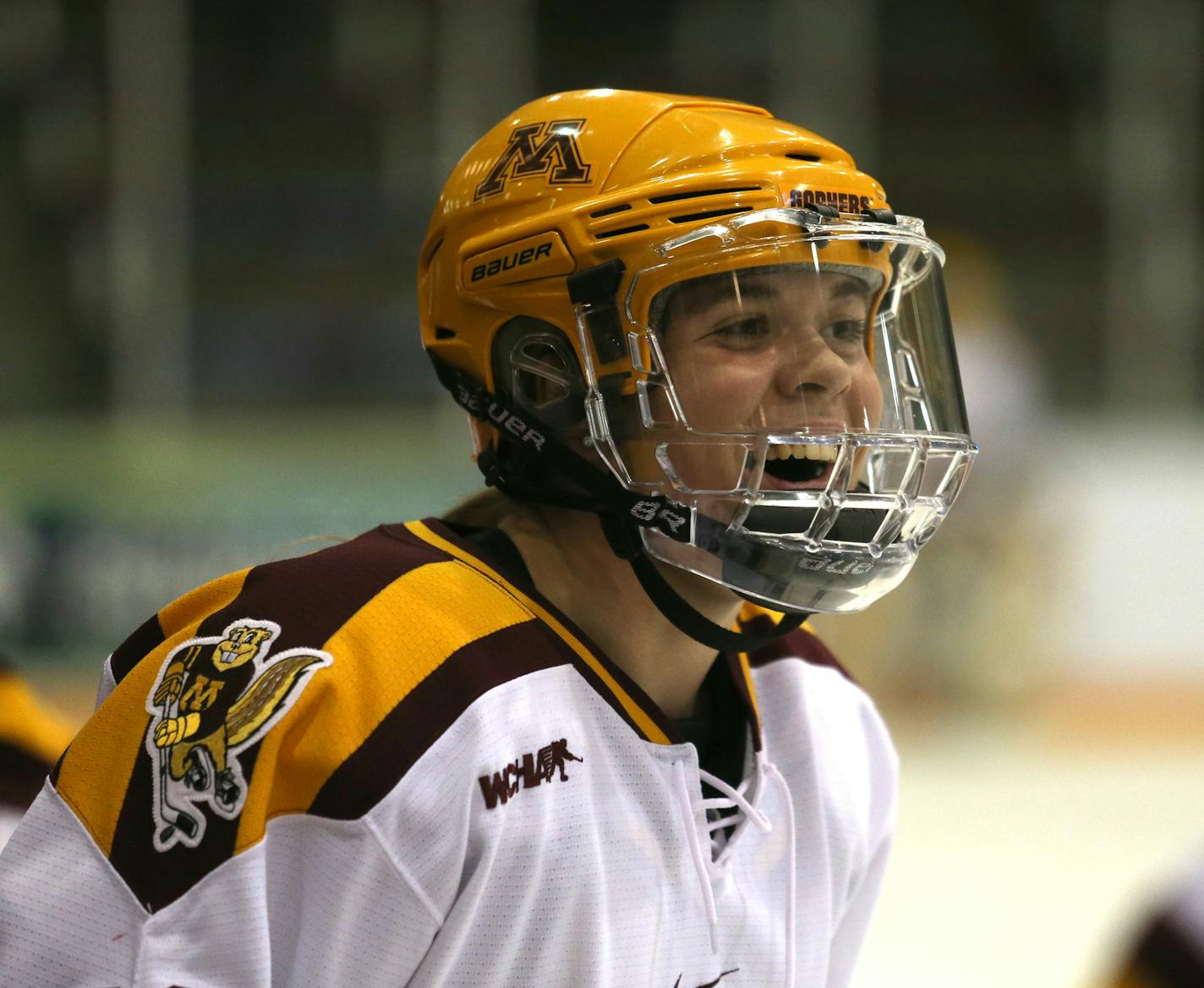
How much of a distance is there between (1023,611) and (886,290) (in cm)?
554

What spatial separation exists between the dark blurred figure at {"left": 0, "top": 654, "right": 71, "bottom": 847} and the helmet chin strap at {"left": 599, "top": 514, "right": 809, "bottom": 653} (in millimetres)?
1013

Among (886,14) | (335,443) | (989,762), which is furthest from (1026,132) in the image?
(335,443)

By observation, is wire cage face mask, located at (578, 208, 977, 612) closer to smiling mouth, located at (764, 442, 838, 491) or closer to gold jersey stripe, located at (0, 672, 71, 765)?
smiling mouth, located at (764, 442, 838, 491)

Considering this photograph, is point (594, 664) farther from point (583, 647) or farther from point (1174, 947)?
point (1174, 947)

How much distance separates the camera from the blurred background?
586 centimetres

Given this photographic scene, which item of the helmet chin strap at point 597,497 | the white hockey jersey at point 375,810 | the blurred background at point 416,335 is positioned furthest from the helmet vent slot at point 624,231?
the blurred background at point 416,335

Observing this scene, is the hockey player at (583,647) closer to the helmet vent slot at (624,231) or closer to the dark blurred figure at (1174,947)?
the helmet vent slot at (624,231)

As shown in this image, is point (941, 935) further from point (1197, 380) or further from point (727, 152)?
point (1197, 380)

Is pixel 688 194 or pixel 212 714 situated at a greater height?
pixel 688 194

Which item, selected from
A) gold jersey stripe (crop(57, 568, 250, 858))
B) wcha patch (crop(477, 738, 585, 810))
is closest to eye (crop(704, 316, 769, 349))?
wcha patch (crop(477, 738, 585, 810))

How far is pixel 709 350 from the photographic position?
1.50m

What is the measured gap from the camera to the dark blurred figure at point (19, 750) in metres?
2.03

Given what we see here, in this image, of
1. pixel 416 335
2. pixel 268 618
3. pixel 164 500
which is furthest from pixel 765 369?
pixel 416 335

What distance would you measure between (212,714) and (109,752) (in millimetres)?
122
